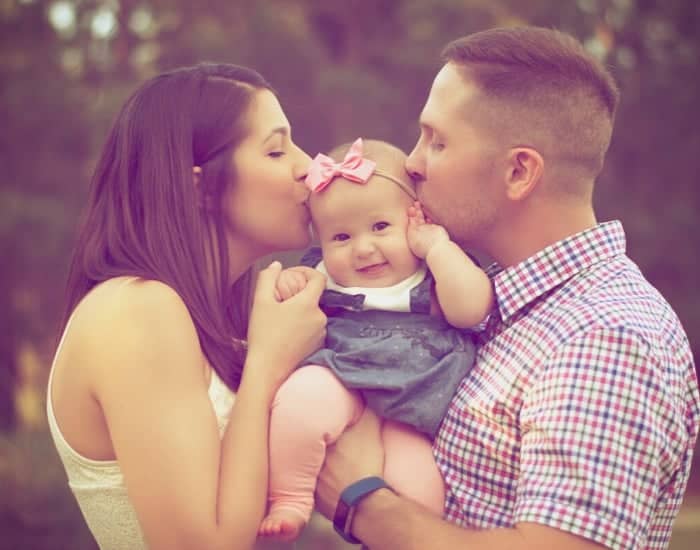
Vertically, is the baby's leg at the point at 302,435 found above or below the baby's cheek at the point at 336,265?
below

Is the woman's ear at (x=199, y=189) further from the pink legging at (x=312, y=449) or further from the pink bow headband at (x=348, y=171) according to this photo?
the pink legging at (x=312, y=449)

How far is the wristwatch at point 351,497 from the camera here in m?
2.63

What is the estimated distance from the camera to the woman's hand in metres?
2.75

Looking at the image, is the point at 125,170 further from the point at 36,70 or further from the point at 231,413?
the point at 36,70

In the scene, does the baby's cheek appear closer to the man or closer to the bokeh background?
the man

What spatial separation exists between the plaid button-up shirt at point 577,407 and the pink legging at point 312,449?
0.07 meters

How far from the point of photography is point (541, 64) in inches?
113

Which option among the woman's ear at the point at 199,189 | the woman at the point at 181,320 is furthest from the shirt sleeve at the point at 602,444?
the woman's ear at the point at 199,189

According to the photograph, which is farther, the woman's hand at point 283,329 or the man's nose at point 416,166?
the man's nose at point 416,166

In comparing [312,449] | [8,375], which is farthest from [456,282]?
[8,375]

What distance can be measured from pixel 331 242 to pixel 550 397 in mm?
892

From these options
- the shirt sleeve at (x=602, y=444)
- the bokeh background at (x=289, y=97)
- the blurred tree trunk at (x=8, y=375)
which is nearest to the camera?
the shirt sleeve at (x=602, y=444)

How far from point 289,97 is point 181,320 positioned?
7.72 m

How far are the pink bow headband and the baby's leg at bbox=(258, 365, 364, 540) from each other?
2.06 ft
